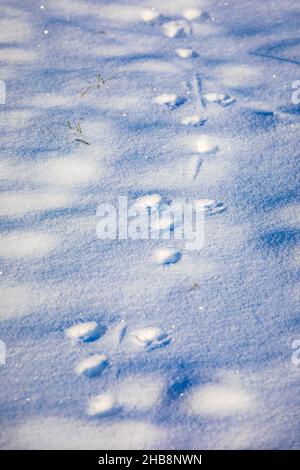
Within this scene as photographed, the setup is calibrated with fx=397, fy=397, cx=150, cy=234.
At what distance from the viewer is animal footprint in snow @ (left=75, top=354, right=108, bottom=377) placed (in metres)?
1.08

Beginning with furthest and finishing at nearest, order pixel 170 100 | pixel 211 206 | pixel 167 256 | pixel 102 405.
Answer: pixel 170 100 → pixel 211 206 → pixel 167 256 → pixel 102 405

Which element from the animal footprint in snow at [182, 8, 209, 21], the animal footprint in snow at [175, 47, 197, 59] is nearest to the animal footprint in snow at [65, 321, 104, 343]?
the animal footprint in snow at [175, 47, 197, 59]

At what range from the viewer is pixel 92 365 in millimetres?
1095

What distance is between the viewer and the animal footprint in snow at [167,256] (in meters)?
1.29

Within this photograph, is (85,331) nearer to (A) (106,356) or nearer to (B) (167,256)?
(A) (106,356)

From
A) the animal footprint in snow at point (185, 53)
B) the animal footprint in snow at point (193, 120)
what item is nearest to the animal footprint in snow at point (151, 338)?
the animal footprint in snow at point (193, 120)

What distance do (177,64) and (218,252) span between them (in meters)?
0.99

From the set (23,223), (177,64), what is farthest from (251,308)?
(177,64)

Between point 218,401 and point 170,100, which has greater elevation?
point 170,100

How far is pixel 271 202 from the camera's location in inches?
55.4

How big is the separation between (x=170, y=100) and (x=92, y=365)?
1136mm

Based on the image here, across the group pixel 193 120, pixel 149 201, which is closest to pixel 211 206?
pixel 149 201

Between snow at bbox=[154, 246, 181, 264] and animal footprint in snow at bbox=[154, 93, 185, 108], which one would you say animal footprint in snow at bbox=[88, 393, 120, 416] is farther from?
animal footprint in snow at bbox=[154, 93, 185, 108]
